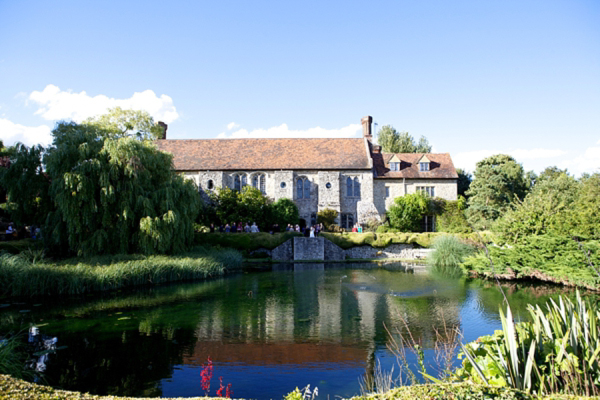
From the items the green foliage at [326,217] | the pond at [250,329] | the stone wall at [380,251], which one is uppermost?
the green foliage at [326,217]

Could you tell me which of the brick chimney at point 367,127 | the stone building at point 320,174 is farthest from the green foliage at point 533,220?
the brick chimney at point 367,127

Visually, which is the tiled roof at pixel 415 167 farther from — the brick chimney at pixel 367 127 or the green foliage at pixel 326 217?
the green foliage at pixel 326 217

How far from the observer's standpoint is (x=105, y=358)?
8758 mm

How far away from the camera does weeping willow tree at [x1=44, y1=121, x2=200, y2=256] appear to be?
19.4m

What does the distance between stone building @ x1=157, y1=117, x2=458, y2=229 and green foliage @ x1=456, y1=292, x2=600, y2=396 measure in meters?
32.1

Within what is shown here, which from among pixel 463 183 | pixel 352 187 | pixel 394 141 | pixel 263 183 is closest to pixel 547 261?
pixel 352 187

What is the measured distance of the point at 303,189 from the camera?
3912 centimetres

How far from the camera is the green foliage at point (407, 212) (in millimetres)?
35438

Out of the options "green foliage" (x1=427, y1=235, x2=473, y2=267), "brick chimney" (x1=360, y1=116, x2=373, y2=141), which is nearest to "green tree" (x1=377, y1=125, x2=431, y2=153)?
"brick chimney" (x1=360, y1=116, x2=373, y2=141)

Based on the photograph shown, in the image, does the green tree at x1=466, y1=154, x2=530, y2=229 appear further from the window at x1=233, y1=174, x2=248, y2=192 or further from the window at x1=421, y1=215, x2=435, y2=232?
the window at x1=233, y1=174, x2=248, y2=192

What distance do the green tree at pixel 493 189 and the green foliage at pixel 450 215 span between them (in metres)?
0.75

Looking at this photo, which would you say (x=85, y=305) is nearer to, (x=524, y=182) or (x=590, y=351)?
(x=590, y=351)

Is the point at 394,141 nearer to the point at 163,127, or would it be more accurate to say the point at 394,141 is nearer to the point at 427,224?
the point at 427,224

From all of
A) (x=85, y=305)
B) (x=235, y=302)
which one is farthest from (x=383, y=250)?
(x=85, y=305)
